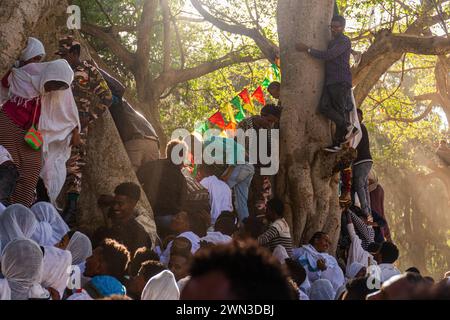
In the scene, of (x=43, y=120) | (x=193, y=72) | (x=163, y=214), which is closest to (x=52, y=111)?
(x=43, y=120)

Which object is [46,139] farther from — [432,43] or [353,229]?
[432,43]

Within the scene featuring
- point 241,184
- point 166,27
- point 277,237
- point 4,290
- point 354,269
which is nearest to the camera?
point 4,290

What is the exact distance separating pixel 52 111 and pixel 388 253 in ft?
14.2

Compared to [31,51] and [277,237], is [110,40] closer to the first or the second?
[277,237]

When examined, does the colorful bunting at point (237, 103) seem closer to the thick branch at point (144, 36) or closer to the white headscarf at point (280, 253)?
the thick branch at point (144, 36)

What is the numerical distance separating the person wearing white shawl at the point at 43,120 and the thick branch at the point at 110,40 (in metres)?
5.54

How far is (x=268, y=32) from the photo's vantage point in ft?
53.9

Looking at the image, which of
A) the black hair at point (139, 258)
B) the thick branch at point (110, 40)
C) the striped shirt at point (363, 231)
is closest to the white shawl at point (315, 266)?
the striped shirt at point (363, 231)

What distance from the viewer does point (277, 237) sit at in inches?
366

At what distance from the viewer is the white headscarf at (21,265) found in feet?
16.4

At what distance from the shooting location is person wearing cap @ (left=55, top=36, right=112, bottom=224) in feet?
27.1

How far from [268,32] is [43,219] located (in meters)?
10.3

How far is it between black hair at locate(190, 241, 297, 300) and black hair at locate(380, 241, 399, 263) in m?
7.53
